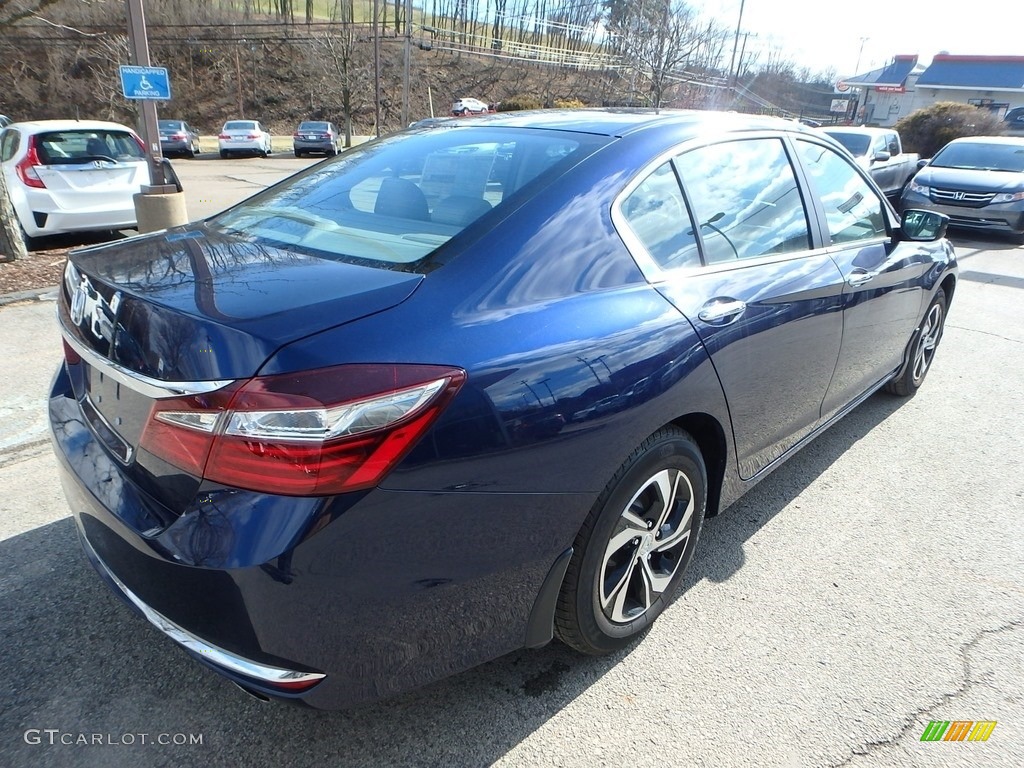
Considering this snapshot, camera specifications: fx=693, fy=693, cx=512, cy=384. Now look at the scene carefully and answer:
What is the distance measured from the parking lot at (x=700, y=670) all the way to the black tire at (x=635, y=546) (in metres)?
0.18

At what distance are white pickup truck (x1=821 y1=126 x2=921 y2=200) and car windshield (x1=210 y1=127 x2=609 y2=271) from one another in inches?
456

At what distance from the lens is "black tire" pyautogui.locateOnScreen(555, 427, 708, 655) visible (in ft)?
6.67

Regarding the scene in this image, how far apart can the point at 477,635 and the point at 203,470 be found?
0.81m

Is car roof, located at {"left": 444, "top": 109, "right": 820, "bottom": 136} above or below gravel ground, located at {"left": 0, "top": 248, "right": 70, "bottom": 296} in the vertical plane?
above

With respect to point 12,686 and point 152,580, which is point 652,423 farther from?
point 12,686

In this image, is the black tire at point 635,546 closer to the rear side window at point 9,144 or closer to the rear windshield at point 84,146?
the rear windshield at point 84,146

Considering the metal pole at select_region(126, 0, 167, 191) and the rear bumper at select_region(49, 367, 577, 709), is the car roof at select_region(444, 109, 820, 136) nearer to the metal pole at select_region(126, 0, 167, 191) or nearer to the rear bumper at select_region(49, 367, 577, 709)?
the rear bumper at select_region(49, 367, 577, 709)

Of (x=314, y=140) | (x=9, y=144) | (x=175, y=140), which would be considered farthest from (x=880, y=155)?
(x=175, y=140)

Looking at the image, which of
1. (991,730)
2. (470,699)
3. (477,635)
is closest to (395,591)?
(477,635)

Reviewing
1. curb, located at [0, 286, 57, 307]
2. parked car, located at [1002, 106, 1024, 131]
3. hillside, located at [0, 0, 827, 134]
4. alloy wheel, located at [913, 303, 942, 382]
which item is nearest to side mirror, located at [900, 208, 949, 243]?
alloy wheel, located at [913, 303, 942, 382]

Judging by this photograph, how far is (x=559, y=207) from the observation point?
2057 mm

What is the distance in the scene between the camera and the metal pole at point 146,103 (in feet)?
24.2

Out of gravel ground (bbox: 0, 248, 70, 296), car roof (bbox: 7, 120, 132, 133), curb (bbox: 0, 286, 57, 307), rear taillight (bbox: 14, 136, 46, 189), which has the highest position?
car roof (bbox: 7, 120, 132, 133)

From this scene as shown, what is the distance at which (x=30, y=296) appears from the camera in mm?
6043
